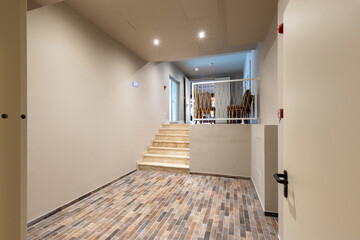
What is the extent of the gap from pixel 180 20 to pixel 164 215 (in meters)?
2.93

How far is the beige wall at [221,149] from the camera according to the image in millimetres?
3492

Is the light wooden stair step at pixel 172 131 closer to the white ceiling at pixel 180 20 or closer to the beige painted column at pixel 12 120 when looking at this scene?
the white ceiling at pixel 180 20

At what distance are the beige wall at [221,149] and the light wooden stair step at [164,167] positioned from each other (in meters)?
0.21

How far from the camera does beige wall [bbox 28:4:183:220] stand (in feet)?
6.48

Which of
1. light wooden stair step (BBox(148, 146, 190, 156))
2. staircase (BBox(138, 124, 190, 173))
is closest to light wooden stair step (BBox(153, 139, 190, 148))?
staircase (BBox(138, 124, 190, 173))

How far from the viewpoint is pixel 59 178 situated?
2.23 meters

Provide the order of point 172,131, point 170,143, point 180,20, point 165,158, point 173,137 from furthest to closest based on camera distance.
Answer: point 172,131
point 173,137
point 170,143
point 165,158
point 180,20

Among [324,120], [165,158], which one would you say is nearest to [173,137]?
[165,158]

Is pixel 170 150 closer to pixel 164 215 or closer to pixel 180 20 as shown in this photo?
pixel 164 215

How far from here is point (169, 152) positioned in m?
4.46

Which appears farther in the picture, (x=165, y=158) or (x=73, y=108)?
(x=165, y=158)

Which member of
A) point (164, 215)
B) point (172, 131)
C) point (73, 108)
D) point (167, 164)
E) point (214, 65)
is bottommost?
point (164, 215)

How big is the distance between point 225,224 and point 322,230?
1.63 m

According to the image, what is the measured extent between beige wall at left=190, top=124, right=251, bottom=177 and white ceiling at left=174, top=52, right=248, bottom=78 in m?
3.53
